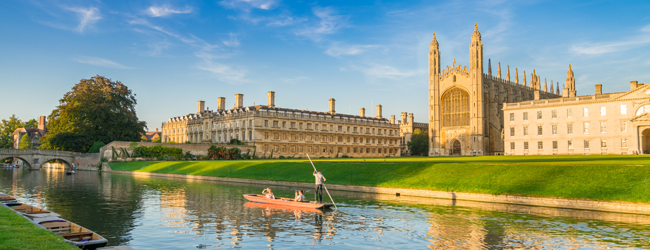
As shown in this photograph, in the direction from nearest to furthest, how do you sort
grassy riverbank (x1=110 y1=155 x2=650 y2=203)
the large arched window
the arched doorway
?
grassy riverbank (x1=110 y1=155 x2=650 y2=203)
the large arched window
the arched doorway

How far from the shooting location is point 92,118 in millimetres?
65188

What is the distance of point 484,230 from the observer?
47.9 feet

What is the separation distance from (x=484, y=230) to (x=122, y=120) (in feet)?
211

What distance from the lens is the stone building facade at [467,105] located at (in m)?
82.0

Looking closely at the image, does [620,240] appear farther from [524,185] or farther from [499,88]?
[499,88]

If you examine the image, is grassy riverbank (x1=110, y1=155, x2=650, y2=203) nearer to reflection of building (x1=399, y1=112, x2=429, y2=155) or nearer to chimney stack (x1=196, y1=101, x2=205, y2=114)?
chimney stack (x1=196, y1=101, x2=205, y2=114)

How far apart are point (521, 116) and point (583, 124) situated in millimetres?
9277

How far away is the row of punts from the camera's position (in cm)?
998

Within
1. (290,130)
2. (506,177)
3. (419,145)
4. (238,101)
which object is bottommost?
(506,177)

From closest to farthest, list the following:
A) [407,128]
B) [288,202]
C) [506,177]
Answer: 1. [288,202]
2. [506,177]
3. [407,128]

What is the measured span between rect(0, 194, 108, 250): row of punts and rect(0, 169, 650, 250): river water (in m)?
1.26

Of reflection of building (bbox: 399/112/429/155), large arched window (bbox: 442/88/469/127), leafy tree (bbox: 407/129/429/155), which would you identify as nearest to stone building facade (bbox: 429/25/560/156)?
large arched window (bbox: 442/88/469/127)

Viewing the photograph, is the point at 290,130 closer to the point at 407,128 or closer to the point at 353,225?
the point at 407,128

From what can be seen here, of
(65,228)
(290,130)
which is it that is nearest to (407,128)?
(290,130)
